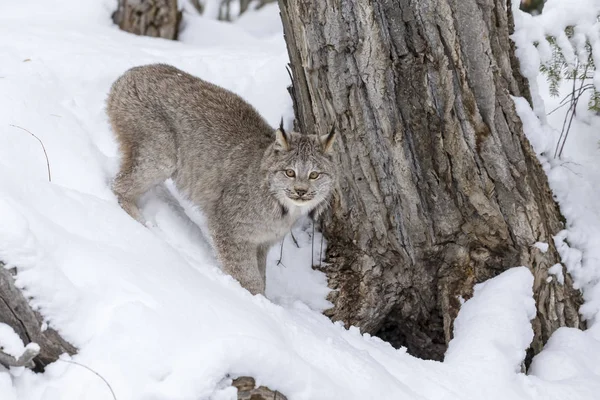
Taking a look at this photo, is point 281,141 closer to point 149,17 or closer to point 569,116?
point 569,116

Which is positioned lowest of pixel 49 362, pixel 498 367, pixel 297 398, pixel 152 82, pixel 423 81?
pixel 49 362

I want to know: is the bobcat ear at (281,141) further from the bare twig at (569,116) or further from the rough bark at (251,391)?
the bare twig at (569,116)

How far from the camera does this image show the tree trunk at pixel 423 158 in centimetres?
485

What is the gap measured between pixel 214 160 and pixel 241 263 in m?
0.85

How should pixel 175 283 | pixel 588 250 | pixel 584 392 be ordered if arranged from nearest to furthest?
pixel 175 283, pixel 584 392, pixel 588 250

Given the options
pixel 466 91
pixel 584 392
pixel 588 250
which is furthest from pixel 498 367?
pixel 466 91

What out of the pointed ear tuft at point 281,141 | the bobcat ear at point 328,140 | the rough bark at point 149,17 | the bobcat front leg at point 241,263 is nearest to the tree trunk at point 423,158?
the bobcat ear at point 328,140

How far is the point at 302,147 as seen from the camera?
5246mm

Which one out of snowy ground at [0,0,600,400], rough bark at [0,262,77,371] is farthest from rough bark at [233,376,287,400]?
rough bark at [0,262,77,371]

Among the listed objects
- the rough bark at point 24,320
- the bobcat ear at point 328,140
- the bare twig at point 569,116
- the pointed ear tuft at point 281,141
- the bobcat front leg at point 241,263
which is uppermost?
the bare twig at point 569,116

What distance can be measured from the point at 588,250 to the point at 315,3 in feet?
9.07

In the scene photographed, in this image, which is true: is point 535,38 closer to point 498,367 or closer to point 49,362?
point 498,367

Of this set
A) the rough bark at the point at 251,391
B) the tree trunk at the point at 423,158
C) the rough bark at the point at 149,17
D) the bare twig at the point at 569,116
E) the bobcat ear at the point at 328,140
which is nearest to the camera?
the rough bark at the point at 251,391


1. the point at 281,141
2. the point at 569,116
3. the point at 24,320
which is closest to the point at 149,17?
the point at 281,141
